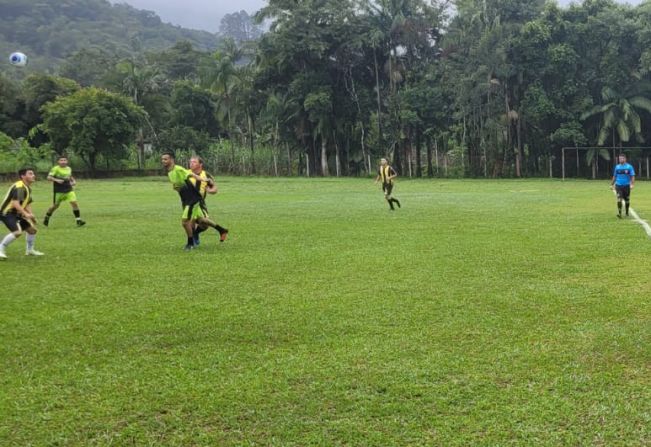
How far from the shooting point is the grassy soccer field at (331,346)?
13.6ft

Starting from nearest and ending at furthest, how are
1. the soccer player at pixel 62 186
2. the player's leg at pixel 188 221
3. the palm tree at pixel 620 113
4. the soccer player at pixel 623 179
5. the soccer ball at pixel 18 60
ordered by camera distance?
1. the player's leg at pixel 188 221
2. the soccer player at pixel 623 179
3. the soccer player at pixel 62 186
4. the soccer ball at pixel 18 60
5. the palm tree at pixel 620 113

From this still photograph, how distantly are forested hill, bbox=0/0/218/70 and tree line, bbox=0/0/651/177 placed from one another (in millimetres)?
43862

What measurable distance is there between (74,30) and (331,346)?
122912mm

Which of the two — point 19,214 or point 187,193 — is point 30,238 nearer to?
point 19,214

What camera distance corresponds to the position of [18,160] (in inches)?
1880

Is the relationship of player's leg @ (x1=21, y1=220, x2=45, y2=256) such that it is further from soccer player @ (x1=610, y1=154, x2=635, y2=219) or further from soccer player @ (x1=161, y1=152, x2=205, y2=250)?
soccer player @ (x1=610, y1=154, x2=635, y2=219)

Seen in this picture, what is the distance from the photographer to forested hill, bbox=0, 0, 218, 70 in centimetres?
10475

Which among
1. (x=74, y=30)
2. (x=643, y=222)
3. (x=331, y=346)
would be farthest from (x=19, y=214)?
(x=74, y=30)

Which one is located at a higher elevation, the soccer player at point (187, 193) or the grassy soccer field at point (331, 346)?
the soccer player at point (187, 193)

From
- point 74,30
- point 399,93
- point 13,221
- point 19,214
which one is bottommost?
point 13,221

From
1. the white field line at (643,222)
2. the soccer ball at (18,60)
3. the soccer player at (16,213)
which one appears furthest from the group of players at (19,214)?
the white field line at (643,222)

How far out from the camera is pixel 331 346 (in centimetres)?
572

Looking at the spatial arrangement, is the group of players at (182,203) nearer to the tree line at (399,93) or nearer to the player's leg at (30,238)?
the player's leg at (30,238)

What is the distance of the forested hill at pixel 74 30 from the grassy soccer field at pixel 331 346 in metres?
93.6
